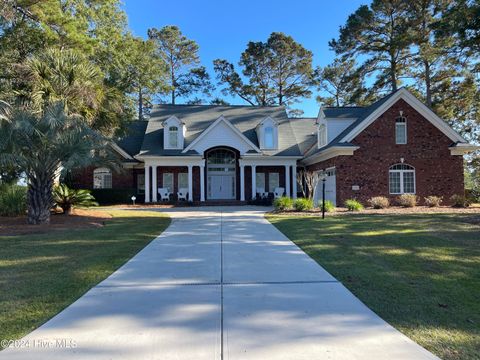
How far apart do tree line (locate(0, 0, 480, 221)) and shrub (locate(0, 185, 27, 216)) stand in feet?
2.97

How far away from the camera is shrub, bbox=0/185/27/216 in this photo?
15.4m

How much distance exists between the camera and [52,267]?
663 centimetres

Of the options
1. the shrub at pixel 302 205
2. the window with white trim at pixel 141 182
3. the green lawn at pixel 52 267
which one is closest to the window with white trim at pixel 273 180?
the window with white trim at pixel 141 182

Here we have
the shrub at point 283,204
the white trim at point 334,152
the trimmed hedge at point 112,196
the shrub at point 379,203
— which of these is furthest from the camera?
the trimmed hedge at point 112,196

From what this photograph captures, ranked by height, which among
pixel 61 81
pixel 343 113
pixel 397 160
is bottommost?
pixel 397 160

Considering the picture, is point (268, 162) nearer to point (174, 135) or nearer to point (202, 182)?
point (202, 182)

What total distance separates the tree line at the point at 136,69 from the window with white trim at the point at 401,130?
3975 mm

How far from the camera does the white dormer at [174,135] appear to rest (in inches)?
1023

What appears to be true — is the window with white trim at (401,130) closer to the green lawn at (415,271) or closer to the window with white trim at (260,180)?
the window with white trim at (260,180)

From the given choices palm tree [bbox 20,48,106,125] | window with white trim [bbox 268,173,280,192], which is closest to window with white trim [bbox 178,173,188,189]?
window with white trim [bbox 268,173,280,192]

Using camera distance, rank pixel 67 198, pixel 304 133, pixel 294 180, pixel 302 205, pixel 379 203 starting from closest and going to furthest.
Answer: pixel 67 198
pixel 302 205
pixel 379 203
pixel 294 180
pixel 304 133

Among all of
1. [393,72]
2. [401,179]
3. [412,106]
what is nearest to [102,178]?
[401,179]

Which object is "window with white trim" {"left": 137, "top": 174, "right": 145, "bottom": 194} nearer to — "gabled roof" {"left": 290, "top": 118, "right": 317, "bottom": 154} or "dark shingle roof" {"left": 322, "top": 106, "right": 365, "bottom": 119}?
"gabled roof" {"left": 290, "top": 118, "right": 317, "bottom": 154}

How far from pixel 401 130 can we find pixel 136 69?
57.5 feet
